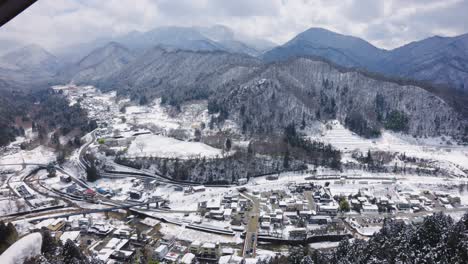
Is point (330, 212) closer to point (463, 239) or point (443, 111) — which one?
point (463, 239)

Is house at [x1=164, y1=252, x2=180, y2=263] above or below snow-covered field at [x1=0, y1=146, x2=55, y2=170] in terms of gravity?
below

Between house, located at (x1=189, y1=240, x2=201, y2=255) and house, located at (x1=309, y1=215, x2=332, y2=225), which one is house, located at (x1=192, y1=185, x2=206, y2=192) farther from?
house, located at (x1=309, y1=215, x2=332, y2=225)

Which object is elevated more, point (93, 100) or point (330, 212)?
point (93, 100)

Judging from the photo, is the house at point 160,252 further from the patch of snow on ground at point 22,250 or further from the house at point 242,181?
the house at point 242,181

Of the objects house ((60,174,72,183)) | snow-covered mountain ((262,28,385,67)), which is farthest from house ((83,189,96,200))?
snow-covered mountain ((262,28,385,67))

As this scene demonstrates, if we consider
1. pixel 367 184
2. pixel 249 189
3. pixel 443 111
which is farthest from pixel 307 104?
pixel 249 189
